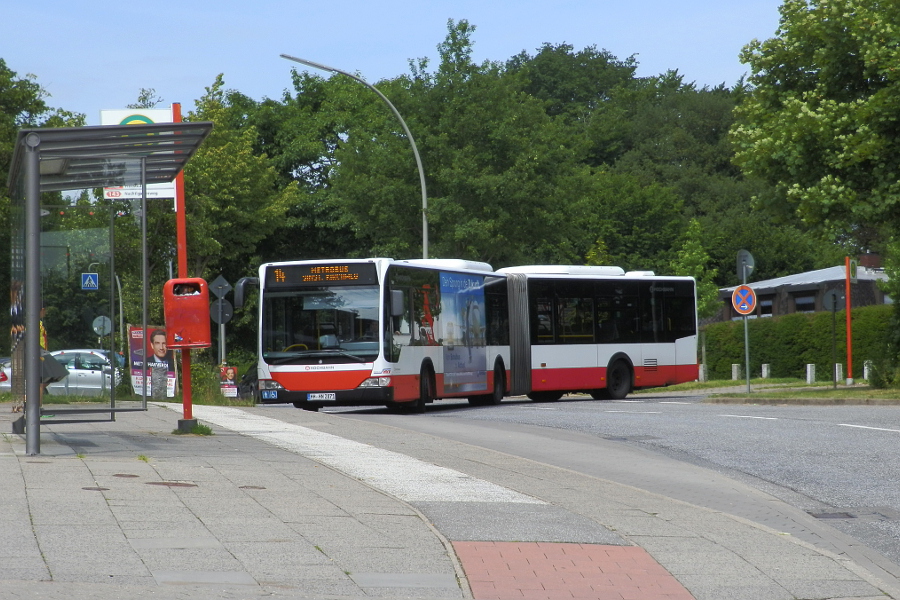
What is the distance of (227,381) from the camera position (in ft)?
99.0

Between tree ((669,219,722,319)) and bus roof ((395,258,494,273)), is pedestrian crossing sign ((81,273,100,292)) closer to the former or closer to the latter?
bus roof ((395,258,494,273))

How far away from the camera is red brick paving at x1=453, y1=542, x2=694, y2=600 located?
19.9ft

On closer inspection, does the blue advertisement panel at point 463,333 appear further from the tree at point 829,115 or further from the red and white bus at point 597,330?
the tree at point 829,115

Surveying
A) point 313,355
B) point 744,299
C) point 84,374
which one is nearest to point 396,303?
point 313,355

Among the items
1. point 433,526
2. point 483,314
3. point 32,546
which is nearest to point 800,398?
point 483,314

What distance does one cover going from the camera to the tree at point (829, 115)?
23.5 m

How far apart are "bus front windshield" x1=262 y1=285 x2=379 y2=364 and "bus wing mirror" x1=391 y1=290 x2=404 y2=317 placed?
286mm

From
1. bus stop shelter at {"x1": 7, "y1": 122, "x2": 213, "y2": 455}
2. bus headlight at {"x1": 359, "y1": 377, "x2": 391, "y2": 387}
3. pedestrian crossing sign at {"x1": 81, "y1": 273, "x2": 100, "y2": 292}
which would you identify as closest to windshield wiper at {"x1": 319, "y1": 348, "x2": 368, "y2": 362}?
bus headlight at {"x1": 359, "y1": 377, "x2": 391, "y2": 387}

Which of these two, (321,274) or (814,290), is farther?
(814,290)

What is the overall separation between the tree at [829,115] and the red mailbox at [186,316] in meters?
14.5

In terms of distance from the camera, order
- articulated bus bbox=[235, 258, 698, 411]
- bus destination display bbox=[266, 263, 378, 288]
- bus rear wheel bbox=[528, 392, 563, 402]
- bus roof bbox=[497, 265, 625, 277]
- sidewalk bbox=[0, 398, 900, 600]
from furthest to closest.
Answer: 1. bus rear wheel bbox=[528, 392, 563, 402]
2. bus roof bbox=[497, 265, 625, 277]
3. bus destination display bbox=[266, 263, 378, 288]
4. articulated bus bbox=[235, 258, 698, 411]
5. sidewalk bbox=[0, 398, 900, 600]

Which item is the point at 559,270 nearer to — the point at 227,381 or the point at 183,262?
the point at 227,381

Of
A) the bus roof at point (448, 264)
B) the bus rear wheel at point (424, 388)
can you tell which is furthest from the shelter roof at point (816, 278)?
the bus rear wheel at point (424, 388)

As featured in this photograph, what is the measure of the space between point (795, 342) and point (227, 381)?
64.9 ft
